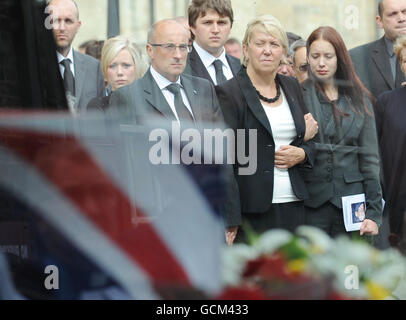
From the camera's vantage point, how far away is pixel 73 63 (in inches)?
154

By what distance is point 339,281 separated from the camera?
3900 mm

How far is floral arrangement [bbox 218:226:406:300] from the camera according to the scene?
381cm

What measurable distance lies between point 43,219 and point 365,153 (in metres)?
1.36

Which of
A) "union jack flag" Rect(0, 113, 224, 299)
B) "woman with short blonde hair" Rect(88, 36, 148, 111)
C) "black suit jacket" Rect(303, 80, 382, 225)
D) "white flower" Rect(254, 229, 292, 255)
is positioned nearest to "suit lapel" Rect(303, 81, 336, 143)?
"black suit jacket" Rect(303, 80, 382, 225)

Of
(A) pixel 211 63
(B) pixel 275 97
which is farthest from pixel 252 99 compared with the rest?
(A) pixel 211 63

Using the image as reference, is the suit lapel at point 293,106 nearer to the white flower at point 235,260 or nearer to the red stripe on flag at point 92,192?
the white flower at point 235,260

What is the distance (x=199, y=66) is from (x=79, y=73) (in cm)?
49

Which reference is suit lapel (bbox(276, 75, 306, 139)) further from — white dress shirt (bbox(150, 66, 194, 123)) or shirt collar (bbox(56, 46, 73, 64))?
shirt collar (bbox(56, 46, 73, 64))

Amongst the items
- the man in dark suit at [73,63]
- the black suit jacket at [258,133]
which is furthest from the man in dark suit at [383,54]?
the man in dark suit at [73,63]

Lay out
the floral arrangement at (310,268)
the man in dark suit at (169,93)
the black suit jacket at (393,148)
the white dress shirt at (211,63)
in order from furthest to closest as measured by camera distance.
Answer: the black suit jacket at (393,148) → the white dress shirt at (211,63) → the man in dark suit at (169,93) → the floral arrangement at (310,268)

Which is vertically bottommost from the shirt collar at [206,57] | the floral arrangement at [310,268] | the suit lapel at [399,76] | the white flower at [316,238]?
the floral arrangement at [310,268]

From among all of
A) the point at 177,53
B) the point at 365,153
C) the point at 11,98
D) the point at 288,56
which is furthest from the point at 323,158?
the point at 11,98

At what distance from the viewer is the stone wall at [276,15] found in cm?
389
